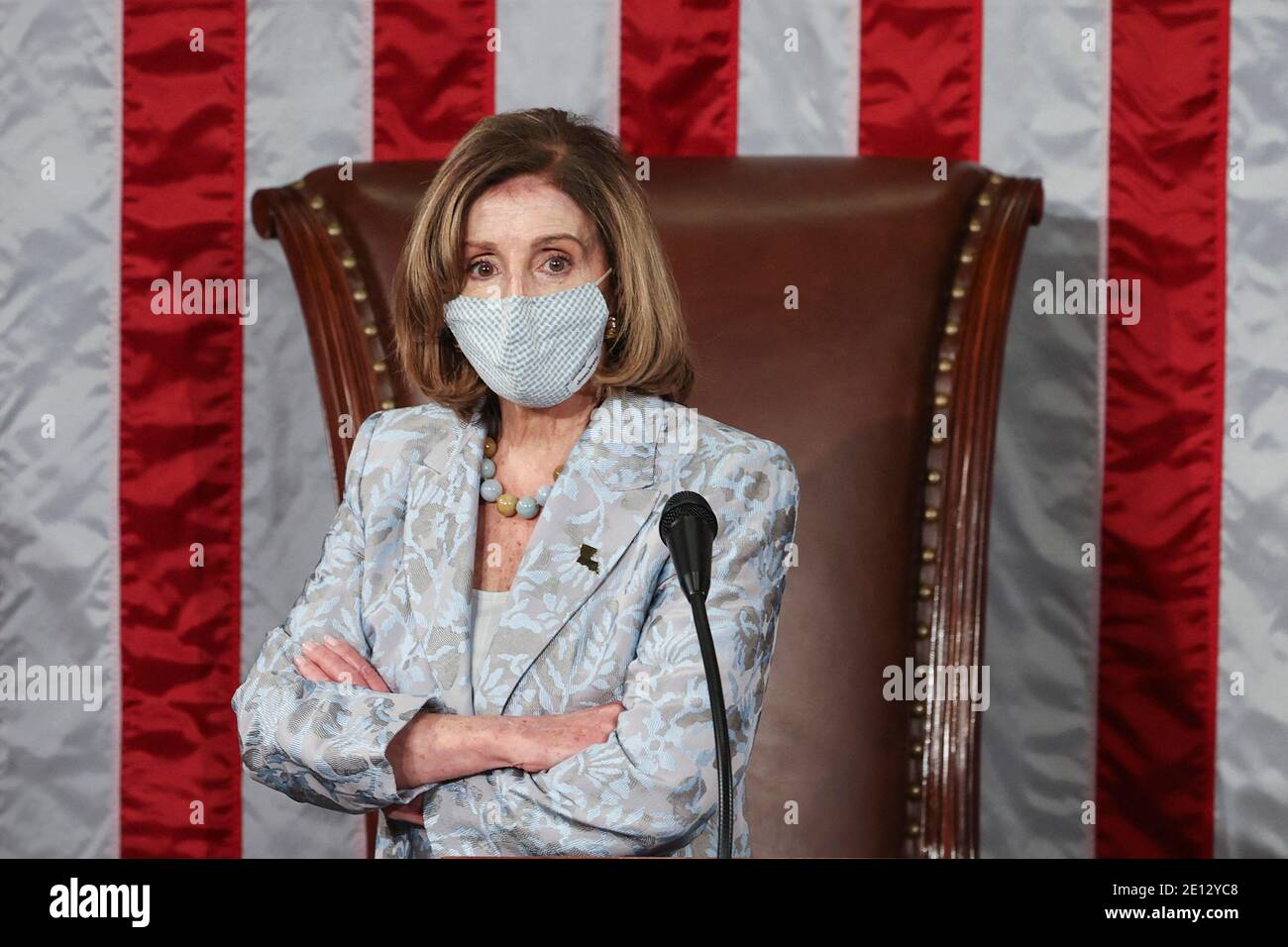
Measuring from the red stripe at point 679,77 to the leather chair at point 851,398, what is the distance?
0.59 feet

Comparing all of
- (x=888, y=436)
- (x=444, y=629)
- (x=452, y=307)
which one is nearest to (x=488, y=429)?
(x=452, y=307)

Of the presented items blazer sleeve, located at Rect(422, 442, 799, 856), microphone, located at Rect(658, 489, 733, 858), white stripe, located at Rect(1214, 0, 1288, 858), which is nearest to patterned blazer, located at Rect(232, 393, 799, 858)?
blazer sleeve, located at Rect(422, 442, 799, 856)

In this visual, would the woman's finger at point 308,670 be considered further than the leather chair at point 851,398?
No

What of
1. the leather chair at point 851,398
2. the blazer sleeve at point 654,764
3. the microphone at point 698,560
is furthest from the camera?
the leather chair at point 851,398

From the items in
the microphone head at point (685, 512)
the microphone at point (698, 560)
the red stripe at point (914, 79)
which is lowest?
the microphone at point (698, 560)

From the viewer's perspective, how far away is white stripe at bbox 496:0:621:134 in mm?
2400

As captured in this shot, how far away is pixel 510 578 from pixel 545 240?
0.39 meters

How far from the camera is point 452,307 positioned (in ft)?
5.71

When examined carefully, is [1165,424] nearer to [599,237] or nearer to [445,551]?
[599,237]

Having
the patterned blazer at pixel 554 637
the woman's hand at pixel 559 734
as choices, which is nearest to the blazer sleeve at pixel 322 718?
the patterned blazer at pixel 554 637

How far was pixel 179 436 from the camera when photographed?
244 centimetres

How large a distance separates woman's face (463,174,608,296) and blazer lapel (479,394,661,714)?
18 centimetres

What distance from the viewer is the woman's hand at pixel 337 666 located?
64.7 inches

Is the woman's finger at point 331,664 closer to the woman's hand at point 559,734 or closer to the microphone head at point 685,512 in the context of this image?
the woman's hand at point 559,734
